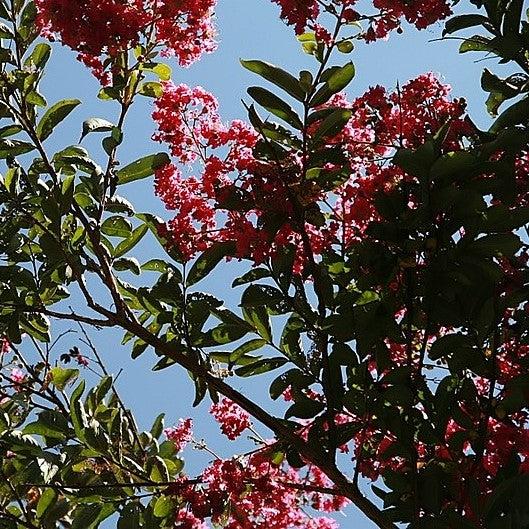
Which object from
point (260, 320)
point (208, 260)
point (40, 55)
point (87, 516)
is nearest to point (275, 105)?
point (208, 260)

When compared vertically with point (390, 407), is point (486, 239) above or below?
above

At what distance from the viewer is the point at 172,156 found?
9.73 ft

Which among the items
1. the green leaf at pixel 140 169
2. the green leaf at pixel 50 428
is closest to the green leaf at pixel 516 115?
the green leaf at pixel 140 169

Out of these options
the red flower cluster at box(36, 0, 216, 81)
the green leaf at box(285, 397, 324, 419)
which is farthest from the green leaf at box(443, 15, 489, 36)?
the green leaf at box(285, 397, 324, 419)

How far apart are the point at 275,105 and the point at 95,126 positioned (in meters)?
0.75

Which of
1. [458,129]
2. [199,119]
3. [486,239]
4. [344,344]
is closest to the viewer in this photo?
[486,239]

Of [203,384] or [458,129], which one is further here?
[203,384]

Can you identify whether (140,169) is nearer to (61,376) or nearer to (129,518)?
(61,376)

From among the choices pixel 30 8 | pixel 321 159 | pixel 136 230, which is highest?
pixel 30 8

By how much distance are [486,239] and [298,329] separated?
595 mm

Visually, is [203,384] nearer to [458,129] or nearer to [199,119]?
[199,119]

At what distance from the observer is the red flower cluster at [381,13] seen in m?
2.66

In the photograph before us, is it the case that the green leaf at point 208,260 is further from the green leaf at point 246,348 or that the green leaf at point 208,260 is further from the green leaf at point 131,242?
the green leaf at point 131,242

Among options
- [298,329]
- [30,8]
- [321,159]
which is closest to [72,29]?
[30,8]
